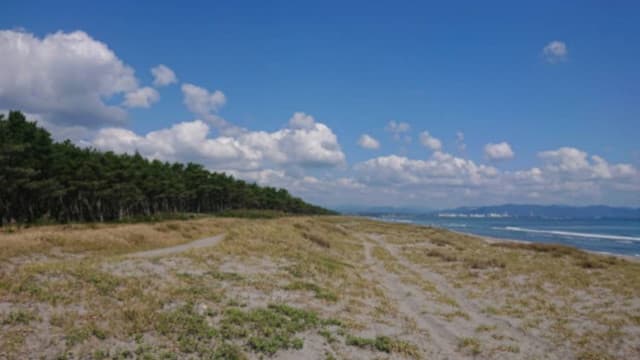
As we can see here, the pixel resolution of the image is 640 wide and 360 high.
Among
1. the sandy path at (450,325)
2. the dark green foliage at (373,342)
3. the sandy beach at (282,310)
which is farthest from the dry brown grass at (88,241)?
the dark green foliage at (373,342)

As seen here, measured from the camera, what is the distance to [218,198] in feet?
463

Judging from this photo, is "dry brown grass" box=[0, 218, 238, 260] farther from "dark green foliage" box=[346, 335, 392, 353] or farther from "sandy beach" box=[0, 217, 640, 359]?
"dark green foliage" box=[346, 335, 392, 353]

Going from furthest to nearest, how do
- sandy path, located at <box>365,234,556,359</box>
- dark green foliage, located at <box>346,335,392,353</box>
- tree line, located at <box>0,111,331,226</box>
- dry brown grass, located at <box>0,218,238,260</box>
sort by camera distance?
A: tree line, located at <box>0,111,331,226</box> → dry brown grass, located at <box>0,218,238,260</box> → sandy path, located at <box>365,234,556,359</box> → dark green foliage, located at <box>346,335,392,353</box>

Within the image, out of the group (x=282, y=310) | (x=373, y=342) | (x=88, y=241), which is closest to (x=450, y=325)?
(x=373, y=342)

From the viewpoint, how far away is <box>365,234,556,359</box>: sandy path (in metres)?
15.6

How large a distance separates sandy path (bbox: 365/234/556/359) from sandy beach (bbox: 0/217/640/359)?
79 mm

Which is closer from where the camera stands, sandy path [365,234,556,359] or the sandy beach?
the sandy beach

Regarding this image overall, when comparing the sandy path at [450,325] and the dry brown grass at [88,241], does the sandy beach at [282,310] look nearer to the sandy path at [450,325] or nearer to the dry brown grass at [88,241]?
the sandy path at [450,325]

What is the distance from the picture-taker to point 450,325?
1898 centimetres

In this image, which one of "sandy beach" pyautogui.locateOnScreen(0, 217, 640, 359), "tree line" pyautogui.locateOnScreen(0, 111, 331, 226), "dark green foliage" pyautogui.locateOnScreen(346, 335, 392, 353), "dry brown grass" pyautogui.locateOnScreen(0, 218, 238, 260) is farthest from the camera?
"tree line" pyautogui.locateOnScreen(0, 111, 331, 226)

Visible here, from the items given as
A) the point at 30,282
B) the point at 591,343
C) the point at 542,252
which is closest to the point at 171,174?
the point at 542,252

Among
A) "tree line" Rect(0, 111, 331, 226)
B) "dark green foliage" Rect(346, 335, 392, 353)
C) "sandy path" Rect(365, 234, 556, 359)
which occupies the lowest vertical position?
"sandy path" Rect(365, 234, 556, 359)

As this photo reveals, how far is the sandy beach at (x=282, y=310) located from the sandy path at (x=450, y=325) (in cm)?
8

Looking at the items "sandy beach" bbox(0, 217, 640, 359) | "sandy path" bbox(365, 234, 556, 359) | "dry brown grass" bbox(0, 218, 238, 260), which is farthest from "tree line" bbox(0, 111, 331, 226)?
"sandy path" bbox(365, 234, 556, 359)
